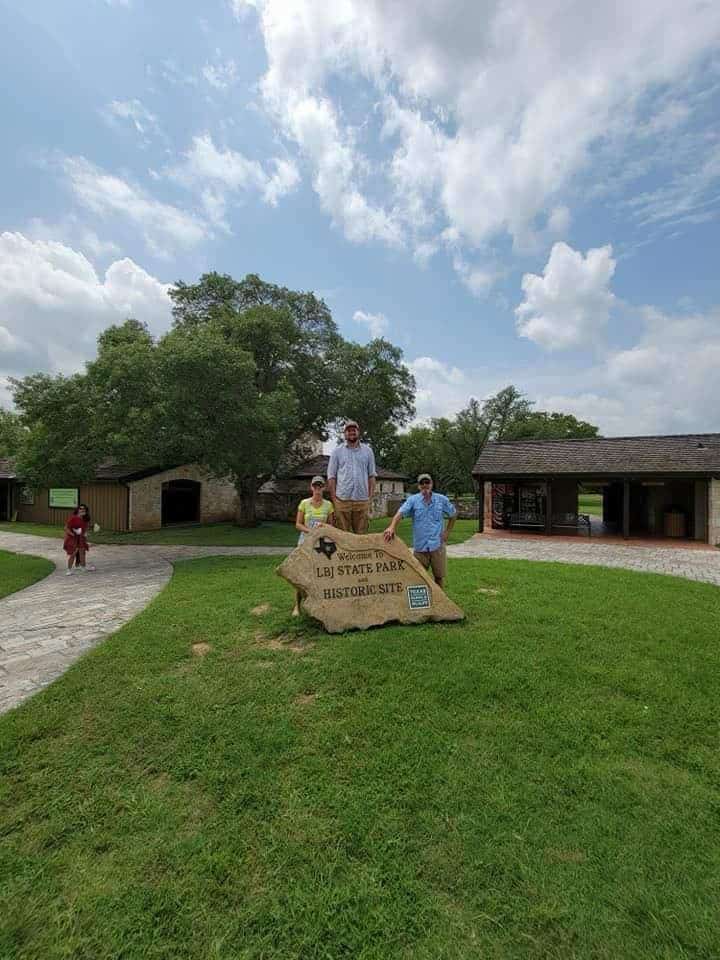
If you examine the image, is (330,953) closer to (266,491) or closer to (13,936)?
(13,936)

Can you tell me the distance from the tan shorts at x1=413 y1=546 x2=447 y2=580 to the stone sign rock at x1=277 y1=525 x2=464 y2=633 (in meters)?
0.43

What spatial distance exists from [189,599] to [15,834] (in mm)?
4654

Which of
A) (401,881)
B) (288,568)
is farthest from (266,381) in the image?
(401,881)

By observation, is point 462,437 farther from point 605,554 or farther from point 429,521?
point 429,521

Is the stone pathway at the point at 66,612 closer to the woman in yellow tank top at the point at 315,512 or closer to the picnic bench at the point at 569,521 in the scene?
the woman in yellow tank top at the point at 315,512

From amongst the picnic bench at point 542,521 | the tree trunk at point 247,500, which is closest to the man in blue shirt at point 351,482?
the picnic bench at point 542,521

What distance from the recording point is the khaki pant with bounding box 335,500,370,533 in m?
5.86

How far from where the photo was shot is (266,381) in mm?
18344

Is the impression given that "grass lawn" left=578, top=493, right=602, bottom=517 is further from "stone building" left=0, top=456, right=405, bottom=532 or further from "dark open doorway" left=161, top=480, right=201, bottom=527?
"dark open doorway" left=161, top=480, right=201, bottom=527

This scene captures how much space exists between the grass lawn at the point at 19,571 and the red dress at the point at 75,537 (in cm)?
77

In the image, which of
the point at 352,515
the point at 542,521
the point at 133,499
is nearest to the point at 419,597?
the point at 352,515

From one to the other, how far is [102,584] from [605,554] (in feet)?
41.0

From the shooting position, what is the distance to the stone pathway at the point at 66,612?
4.54m

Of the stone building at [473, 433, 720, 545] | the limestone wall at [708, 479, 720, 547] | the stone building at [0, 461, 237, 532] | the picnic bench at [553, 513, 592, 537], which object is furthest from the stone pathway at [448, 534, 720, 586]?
the stone building at [0, 461, 237, 532]
